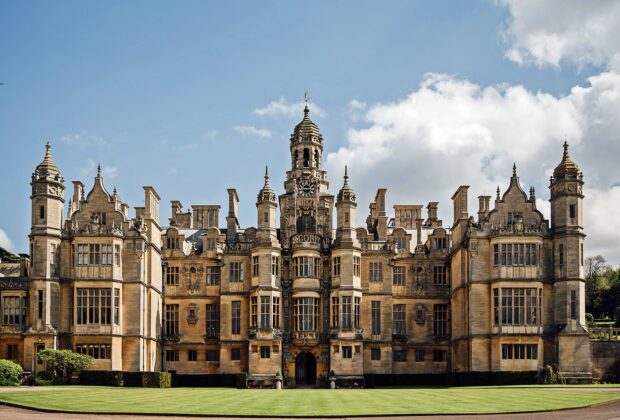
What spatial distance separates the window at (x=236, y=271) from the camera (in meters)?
62.6

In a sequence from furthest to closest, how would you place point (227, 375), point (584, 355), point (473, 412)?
point (227, 375) → point (584, 355) → point (473, 412)

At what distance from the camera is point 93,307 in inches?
2223

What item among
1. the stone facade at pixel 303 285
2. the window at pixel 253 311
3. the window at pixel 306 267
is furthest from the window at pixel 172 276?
the window at pixel 306 267

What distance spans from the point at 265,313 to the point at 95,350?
11.5m

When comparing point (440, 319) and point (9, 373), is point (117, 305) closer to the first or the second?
point (9, 373)

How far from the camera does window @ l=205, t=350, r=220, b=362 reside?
6356cm

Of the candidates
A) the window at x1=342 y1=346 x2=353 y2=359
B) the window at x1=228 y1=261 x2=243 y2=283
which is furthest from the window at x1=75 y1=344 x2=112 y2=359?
the window at x1=342 y1=346 x2=353 y2=359

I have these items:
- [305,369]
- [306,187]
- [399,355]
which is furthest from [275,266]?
[399,355]

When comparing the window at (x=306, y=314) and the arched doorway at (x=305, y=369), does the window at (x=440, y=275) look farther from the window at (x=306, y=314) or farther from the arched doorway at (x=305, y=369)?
the arched doorway at (x=305, y=369)

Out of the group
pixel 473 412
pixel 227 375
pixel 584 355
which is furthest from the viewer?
pixel 227 375

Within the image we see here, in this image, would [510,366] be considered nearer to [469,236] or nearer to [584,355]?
[584,355]

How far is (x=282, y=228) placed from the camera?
63469mm

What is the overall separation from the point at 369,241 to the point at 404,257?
3.21 m

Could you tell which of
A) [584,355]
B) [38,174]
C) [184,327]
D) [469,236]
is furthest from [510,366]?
[38,174]
